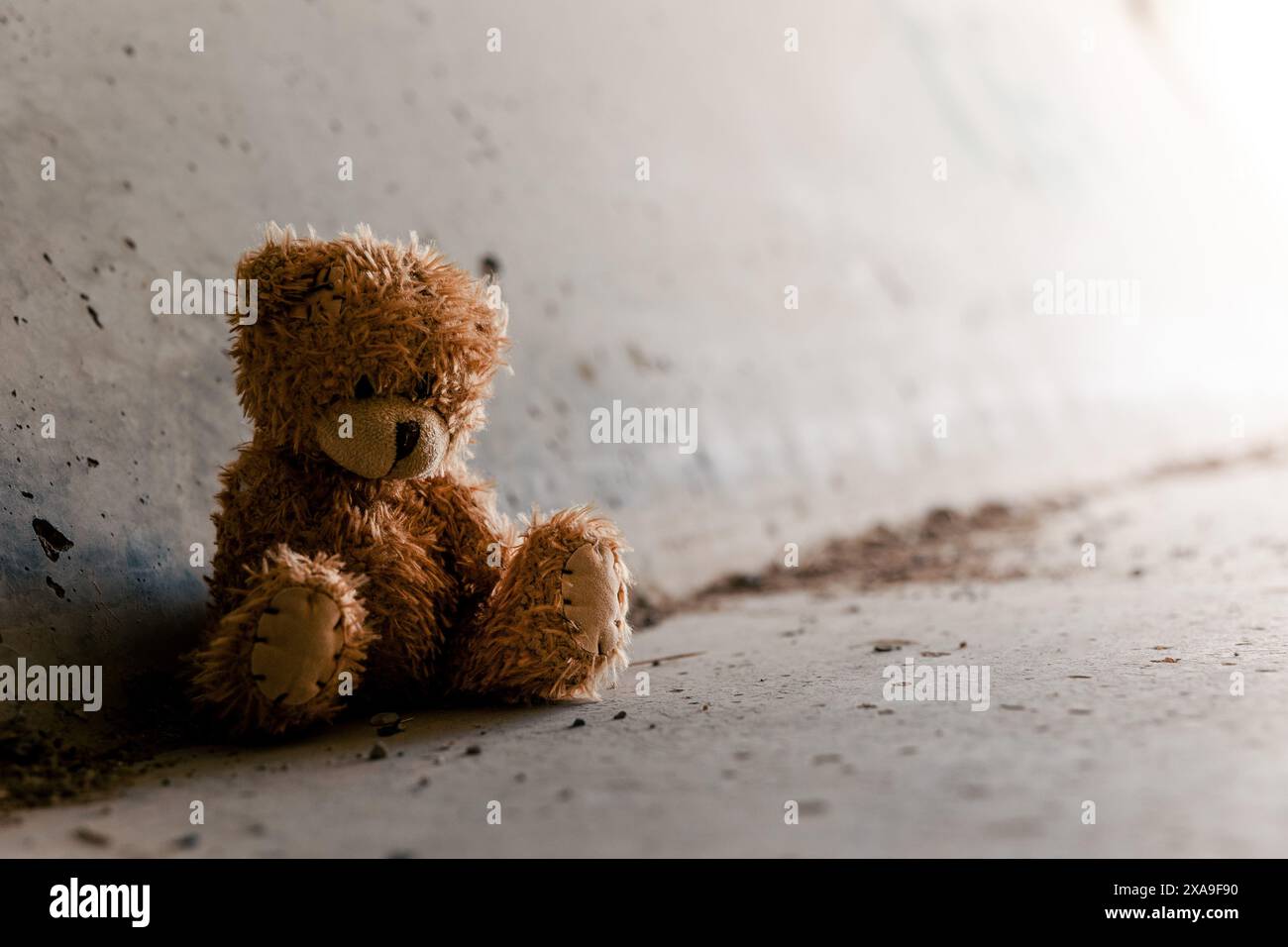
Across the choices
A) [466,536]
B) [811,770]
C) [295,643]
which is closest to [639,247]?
[466,536]

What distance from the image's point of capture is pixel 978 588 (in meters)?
2.33

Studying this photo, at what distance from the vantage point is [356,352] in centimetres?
135

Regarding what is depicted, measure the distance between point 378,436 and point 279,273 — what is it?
25 centimetres

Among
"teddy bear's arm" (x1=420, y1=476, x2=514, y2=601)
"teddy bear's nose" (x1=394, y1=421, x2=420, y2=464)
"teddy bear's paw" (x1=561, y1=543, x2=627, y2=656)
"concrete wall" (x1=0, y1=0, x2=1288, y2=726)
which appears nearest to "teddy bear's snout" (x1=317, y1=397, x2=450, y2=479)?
"teddy bear's nose" (x1=394, y1=421, x2=420, y2=464)

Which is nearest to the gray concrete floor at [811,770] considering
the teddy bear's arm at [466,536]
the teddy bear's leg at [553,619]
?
the teddy bear's leg at [553,619]

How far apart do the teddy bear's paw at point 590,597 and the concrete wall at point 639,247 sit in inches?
22.8

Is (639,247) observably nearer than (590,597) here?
No

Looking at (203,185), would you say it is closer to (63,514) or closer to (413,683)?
(63,514)

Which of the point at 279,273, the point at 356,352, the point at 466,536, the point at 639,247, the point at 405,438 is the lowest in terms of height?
the point at 466,536

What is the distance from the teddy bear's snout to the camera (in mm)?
1362

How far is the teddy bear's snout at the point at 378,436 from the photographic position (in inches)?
53.6

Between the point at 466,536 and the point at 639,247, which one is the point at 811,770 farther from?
the point at 639,247

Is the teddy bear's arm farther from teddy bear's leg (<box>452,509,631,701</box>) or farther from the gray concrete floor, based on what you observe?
the gray concrete floor
